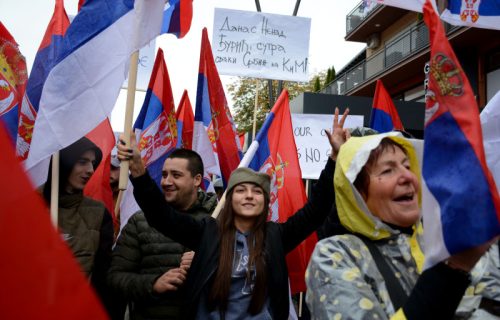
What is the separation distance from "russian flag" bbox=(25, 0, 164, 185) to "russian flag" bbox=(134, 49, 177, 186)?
136 centimetres

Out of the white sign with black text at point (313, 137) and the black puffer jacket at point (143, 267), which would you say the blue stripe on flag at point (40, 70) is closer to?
the black puffer jacket at point (143, 267)

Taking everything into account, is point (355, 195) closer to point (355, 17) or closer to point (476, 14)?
point (476, 14)

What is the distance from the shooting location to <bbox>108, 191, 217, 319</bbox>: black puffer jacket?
9.50 ft

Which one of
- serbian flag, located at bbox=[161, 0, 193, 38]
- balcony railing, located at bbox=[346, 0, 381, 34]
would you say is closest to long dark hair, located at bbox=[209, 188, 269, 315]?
serbian flag, located at bbox=[161, 0, 193, 38]

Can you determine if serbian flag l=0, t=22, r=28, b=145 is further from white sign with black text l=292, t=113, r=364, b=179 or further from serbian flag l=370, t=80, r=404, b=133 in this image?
serbian flag l=370, t=80, r=404, b=133

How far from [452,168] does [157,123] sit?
342cm

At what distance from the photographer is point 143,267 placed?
10.1ft

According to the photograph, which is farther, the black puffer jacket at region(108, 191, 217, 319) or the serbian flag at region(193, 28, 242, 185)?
the serbian flag at region(193, 28, 242, 185)

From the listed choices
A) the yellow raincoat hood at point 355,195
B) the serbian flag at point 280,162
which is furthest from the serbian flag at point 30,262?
the serbian flag at point 280,162

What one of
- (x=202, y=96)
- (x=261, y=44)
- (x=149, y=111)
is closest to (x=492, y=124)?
(x=202, y=96)

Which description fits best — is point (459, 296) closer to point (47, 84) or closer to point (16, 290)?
point (16, 290)

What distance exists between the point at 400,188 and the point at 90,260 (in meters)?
1.90

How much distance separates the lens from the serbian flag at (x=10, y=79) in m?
3.32

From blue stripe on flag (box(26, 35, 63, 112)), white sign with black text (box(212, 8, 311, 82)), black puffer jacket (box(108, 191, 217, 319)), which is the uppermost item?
white sign with black text (box(212, 8, 311, 82))
